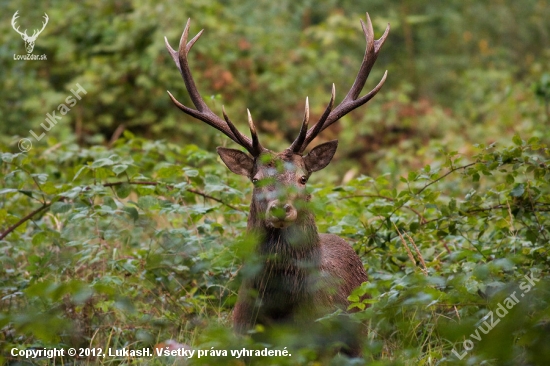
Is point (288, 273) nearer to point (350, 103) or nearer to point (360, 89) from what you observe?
point (350, 103)

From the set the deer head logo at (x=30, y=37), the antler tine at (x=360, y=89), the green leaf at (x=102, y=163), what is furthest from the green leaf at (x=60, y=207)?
the deer head logo at (x=30, y=37)

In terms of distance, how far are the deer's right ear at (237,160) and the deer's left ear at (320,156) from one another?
0.36 metres

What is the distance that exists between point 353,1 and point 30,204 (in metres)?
10.7

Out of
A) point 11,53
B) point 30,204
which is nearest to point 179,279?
point 30,204

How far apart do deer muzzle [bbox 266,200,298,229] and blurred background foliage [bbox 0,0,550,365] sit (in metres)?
0.21

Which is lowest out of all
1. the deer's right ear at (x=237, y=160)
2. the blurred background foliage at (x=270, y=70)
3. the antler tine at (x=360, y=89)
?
the deer's right ear at (x=237, y=160)

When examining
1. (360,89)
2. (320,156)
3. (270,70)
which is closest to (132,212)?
(320,156)

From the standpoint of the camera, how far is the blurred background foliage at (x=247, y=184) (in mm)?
3973

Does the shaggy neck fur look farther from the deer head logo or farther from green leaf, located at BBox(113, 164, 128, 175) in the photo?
the deer head logo

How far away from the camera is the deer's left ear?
4.88 meters

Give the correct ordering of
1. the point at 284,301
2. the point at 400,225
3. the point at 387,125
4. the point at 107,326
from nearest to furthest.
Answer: the point at 284,301 < the point at 107,326 < the point at 400,225 < the point at 387,125

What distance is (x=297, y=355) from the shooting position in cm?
287

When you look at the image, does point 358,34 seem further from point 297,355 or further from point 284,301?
point 297,355

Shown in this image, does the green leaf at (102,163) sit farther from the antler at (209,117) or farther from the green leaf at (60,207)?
the antler at (209,117)
